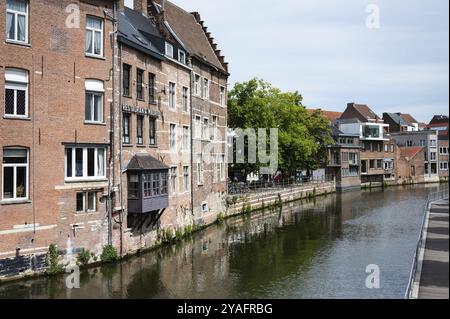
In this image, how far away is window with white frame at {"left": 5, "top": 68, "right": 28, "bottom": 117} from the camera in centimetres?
1716

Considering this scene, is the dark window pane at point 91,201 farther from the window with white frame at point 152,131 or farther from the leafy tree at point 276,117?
the leafy tree at point 276,117

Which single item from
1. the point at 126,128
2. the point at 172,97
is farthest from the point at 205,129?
the point at 126,128

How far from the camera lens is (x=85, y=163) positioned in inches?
765

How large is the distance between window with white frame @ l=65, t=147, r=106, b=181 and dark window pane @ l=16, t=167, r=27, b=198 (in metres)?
1.68

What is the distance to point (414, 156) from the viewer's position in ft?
260

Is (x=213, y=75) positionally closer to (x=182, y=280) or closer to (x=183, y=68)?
(x=183, y=68)

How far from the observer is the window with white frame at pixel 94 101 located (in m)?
19.6

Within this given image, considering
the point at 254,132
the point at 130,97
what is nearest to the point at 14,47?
the point at 130,97

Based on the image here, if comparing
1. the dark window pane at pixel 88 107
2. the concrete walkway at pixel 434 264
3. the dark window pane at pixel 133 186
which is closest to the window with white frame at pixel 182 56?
→ the dark window pane at pixel 88 107

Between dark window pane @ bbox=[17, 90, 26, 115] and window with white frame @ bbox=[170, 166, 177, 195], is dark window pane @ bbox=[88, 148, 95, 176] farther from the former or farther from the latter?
window with white frame @ bbox=[170, 166, 177, 195]

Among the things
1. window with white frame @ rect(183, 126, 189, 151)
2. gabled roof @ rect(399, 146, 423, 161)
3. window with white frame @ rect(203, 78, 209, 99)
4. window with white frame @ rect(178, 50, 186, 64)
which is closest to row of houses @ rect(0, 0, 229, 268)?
window with white frame @ rect(178, 50, 186, 64)

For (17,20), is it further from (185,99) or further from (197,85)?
(197,85)

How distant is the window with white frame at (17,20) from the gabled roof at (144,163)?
6806mm

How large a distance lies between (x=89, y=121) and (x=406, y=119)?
302 feet
